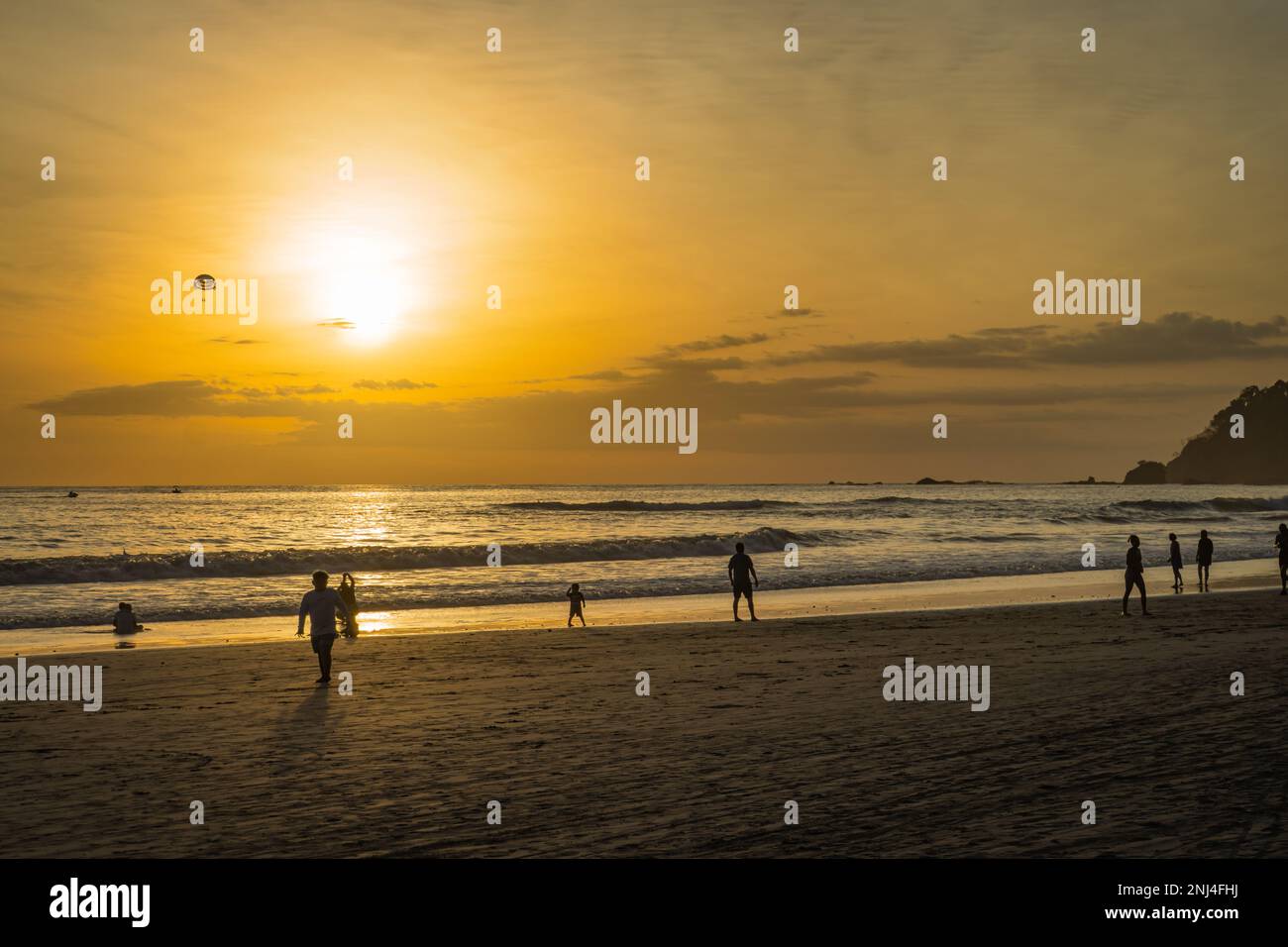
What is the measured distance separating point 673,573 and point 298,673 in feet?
84.4

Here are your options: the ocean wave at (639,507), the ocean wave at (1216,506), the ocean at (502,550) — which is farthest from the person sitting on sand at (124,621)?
the ocean wave at (1216,506)

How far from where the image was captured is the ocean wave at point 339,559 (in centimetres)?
4131

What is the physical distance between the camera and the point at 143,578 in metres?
40.7

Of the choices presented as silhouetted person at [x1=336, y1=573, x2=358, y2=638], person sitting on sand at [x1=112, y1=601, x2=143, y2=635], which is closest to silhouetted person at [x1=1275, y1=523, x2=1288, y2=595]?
silhouetted person at [x1=336, y1=573, x2=358, y2=638]

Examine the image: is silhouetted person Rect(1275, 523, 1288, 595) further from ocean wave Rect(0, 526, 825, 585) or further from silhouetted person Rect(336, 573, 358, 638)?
ocean wave Rect(0, 526, 825, 585)

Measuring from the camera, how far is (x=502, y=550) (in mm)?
55156

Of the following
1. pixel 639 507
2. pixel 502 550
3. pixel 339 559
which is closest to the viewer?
pixel 339 559

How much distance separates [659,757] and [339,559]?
1594 inches

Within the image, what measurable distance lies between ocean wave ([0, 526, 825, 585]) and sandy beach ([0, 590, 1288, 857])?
25.5m

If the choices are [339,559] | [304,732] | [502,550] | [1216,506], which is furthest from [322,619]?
[1216,506]

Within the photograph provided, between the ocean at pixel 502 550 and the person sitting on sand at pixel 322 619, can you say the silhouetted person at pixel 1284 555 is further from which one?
the person sitting on sand at pixel 322 619

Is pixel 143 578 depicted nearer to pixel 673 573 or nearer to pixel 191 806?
pixel 673 573

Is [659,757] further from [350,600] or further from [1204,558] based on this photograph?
[1204,558]
